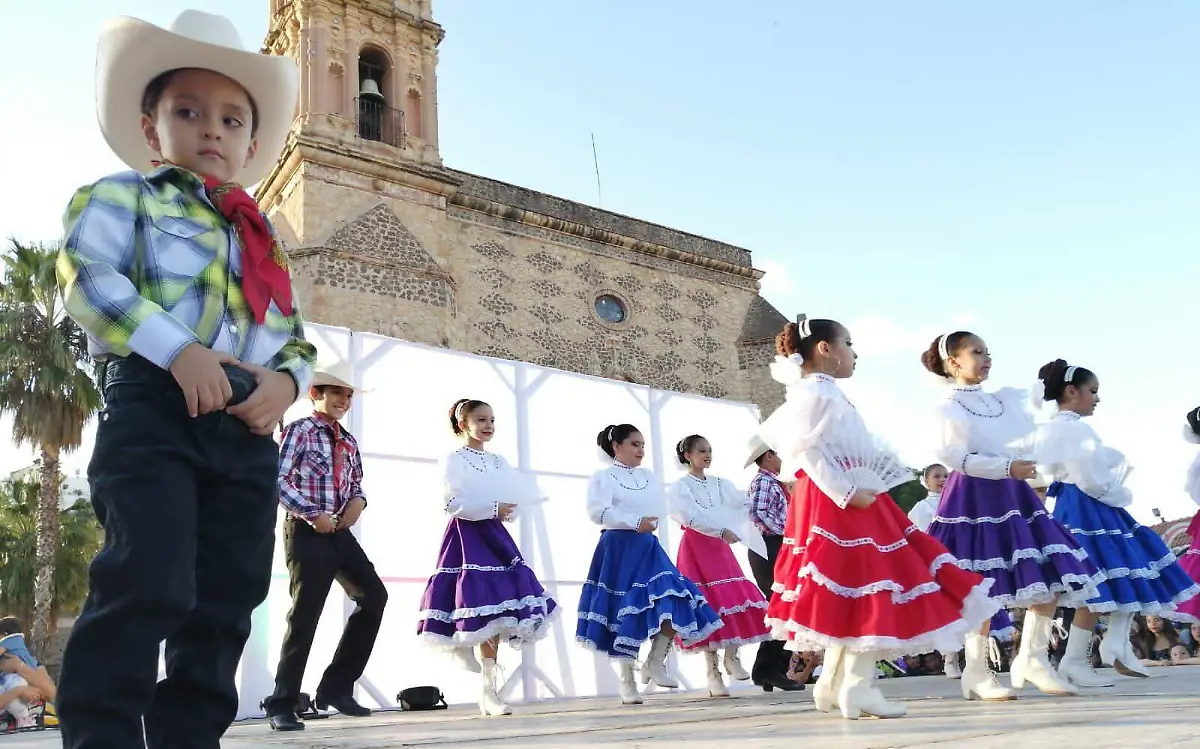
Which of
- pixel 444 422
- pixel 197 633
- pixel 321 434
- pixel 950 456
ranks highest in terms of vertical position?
pixel 444 422

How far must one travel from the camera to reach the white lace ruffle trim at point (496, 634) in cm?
491

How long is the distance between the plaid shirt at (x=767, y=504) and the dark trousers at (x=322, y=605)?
2946 mm

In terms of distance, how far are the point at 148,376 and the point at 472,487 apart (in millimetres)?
3407

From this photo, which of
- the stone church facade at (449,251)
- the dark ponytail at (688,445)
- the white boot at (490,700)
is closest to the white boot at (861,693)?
the white boot at (490,700)

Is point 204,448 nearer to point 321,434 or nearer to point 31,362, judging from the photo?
point 321,434

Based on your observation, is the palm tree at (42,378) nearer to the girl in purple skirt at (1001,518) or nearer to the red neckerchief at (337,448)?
the red neckerchief at (337,448)

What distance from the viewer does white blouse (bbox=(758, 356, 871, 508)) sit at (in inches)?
139

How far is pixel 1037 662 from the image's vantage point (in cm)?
404

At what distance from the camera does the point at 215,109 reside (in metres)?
2.00

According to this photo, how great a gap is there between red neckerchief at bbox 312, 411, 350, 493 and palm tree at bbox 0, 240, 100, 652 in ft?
34.2

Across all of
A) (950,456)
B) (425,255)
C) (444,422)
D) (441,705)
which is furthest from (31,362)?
(950,456)

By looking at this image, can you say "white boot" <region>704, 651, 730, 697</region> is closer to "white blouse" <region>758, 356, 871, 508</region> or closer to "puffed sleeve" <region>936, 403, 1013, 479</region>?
"puffed sleeve" <region>936, 403, 1013, 479</region>

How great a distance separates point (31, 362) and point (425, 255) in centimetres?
613

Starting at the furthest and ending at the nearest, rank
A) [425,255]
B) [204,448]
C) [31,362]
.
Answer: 1. [425,255]
2. [31,362]
3. [204,448]
